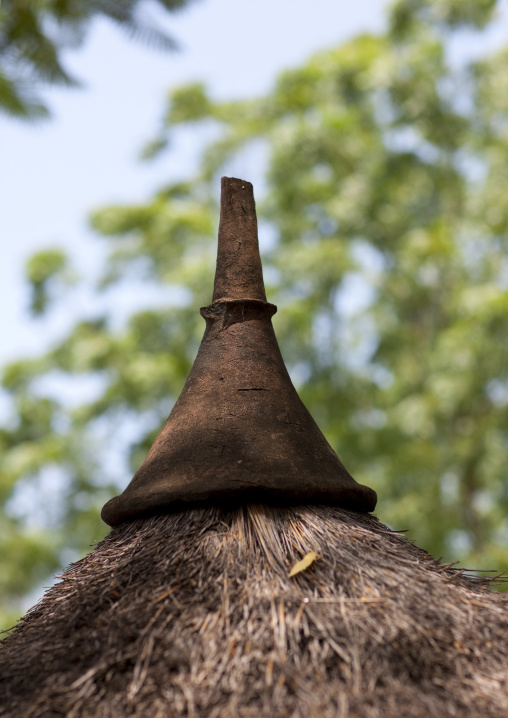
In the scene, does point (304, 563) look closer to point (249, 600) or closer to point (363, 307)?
point (249, 600)

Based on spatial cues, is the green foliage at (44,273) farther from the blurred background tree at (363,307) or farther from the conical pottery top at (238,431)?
the conical pottery top at (238,431)

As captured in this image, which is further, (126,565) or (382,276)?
(382,276)

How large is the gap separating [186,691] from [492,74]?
54.0ft

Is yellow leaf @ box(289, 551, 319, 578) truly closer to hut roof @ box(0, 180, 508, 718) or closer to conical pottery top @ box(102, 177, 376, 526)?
hut roof @ box(0, 180, 508, 718)

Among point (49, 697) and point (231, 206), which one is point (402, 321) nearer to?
point (231, 206)

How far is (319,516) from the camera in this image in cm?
249

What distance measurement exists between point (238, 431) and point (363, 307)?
14.8 metres

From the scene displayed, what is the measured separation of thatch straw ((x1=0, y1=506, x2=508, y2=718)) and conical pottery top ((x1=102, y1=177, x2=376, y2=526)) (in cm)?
9

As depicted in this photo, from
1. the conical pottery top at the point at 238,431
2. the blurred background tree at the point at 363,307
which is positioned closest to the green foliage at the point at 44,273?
the blurred background tree at the point at 363,307

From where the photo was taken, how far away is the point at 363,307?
673 inches

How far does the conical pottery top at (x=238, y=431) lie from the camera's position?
2434mm

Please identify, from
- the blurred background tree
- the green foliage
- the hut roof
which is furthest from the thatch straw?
the green foliage

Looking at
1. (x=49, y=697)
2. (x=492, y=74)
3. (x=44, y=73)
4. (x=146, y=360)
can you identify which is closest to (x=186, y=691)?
(x=49, y=697)

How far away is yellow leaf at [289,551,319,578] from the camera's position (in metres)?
2.21
